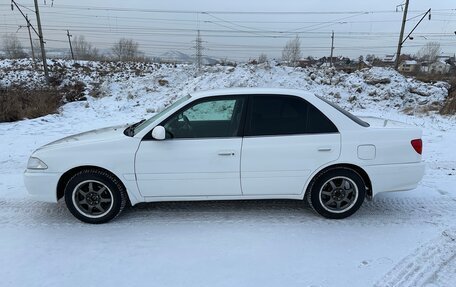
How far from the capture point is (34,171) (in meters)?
3.99

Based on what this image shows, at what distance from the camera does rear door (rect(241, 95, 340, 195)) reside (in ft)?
12.8

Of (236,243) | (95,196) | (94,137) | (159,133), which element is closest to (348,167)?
(236,243)

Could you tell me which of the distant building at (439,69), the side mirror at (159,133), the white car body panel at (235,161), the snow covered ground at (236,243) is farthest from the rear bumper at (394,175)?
the distant building at (439,69)

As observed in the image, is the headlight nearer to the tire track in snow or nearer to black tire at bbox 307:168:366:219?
black tire at bbox 307:168:366:219

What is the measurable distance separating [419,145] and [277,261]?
2198 millimetres

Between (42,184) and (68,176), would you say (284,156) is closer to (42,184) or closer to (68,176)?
(68,176)

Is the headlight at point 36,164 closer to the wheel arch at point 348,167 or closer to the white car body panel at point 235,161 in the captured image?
the white car body panel at point 235,161

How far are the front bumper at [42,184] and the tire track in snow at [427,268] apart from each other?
11.5ft

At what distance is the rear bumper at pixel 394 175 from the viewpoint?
397 centimetres

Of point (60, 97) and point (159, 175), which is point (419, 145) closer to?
point (159, 175)

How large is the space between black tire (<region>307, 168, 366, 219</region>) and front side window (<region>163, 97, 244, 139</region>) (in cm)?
116

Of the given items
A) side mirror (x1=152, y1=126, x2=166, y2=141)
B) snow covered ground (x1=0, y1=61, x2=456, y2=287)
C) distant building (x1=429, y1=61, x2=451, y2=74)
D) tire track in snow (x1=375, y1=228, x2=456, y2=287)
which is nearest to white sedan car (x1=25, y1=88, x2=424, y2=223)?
side mirror (x1=152, y1=126, x2=166, y2=141)

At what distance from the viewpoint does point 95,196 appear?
13.2ft

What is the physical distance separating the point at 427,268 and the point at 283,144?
1.81m
